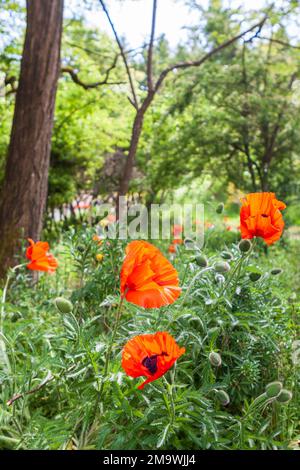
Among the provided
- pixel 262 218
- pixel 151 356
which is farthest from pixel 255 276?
pixel 151 356

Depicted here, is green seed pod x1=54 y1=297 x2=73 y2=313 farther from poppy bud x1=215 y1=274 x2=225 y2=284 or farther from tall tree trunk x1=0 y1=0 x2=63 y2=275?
tall tree trunk x1=0 y1=0 x2=63 y2=275

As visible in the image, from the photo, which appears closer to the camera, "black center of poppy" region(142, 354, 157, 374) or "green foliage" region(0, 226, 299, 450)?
"black center of poppy" region(142, 354, 157, 374)

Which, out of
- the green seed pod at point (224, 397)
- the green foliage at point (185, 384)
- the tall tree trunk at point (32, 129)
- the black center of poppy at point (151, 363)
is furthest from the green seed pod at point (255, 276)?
the tall tree trunk at point (32, 129)

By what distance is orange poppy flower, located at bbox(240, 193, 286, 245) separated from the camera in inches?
48.2

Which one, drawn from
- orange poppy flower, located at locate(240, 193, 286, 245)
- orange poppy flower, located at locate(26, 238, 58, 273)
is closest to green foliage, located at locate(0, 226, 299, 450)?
orange poppy flower, located at locate(240, 193, 286, 245)

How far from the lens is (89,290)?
183 centimetres

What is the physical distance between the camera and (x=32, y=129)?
3.28 m

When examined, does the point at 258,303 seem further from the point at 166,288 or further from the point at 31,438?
the point at 31,438

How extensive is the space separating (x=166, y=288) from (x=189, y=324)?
0.37 meters

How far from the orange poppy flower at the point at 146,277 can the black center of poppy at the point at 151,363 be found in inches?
4.3

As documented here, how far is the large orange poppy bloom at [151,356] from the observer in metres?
0.98

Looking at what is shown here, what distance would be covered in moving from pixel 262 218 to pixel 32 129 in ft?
8.05

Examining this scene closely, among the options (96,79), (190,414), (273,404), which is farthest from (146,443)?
(96,79)

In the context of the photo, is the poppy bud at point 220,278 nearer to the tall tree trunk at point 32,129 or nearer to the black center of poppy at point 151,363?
the black center of poppy at point 151,363
